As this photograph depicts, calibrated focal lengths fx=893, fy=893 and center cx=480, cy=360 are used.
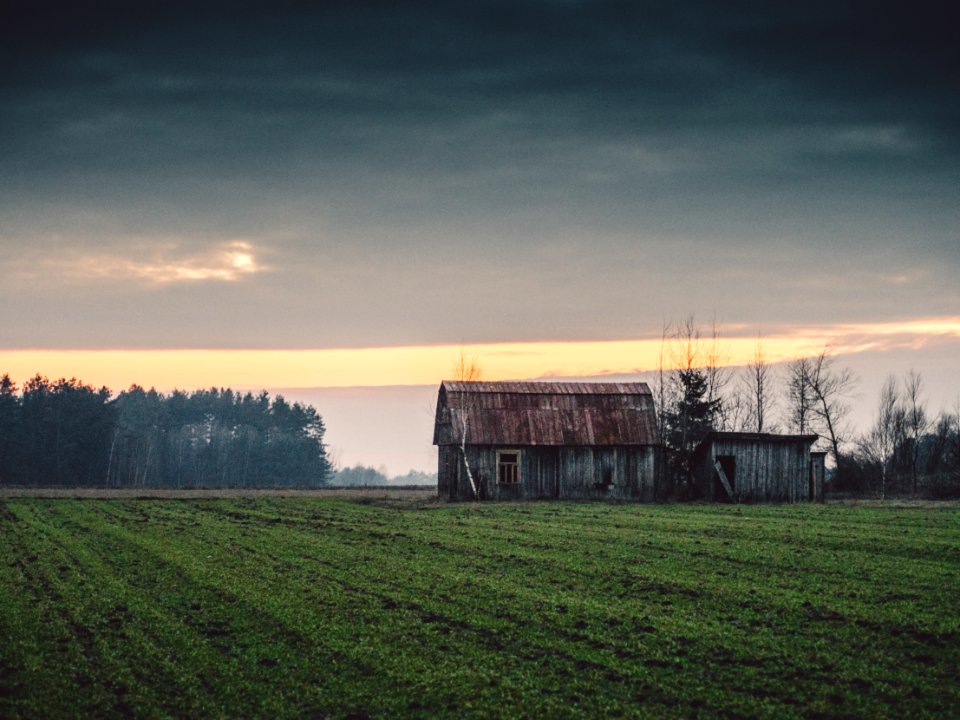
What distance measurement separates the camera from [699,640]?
14.4 metres

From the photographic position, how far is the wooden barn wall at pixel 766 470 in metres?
51.9

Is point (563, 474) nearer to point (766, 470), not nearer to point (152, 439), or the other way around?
point (766, 470)

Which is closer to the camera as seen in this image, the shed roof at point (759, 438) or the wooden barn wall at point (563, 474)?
the shed roof at point (759, 438)

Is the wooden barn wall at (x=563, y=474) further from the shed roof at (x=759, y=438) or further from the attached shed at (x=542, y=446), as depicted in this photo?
the shed roof at (x=759, y=438)

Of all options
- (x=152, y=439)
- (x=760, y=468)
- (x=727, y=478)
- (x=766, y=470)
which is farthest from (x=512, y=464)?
(x=152, y=439)

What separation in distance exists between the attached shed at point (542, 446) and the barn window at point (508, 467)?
0.20 ft

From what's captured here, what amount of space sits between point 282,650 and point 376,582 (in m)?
5.99

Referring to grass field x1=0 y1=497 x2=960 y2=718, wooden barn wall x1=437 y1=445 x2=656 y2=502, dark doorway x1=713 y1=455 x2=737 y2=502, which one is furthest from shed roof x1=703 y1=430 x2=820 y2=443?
grass field x1=0 y1=497 x2=960 y2=718

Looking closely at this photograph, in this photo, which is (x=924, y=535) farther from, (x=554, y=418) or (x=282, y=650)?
(x=554, y=418)

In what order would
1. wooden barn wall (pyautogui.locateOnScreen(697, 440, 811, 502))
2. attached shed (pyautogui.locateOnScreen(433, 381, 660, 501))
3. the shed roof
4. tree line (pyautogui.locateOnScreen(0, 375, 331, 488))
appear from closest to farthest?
1. wooden barn wall (pyautogui.locateOnScreen(697, 440, 811, 502))
2. the shed roof
3. attached shed (pyautogui.locateOnScreen(433, 381, 660, 501))
4. tree line (pyautogui.locateOnScreen(0, 375, 331, 488))

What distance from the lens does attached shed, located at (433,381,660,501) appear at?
179 ft

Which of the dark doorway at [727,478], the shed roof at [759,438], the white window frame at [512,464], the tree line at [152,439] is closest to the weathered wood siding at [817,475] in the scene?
the shed roof at [759,438]

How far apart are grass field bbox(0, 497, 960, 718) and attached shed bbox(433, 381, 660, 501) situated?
25120mm

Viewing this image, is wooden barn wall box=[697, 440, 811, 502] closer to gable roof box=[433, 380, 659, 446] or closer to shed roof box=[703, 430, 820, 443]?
shed roof box=[703, 430, 820, 443]
